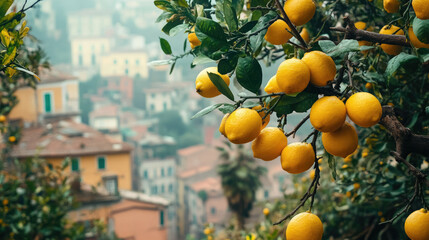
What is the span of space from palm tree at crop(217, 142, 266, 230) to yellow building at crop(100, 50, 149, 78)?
16.8m

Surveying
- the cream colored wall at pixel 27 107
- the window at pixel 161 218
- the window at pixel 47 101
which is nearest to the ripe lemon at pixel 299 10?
the window at pixel 161 218

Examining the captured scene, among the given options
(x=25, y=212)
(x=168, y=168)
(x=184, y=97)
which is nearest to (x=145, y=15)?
(x=184, y=97)

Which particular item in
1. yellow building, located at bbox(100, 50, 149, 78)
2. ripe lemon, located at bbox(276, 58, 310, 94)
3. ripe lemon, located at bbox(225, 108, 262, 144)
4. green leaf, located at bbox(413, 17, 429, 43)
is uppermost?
yellow building, located at bbox(100, 50, 149, 78)

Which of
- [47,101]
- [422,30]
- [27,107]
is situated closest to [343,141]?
[422,30]

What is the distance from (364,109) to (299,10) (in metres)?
0.17

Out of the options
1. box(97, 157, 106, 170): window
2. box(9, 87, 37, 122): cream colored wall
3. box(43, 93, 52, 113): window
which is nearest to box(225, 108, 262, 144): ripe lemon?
box(97, 157, 106, 170): window

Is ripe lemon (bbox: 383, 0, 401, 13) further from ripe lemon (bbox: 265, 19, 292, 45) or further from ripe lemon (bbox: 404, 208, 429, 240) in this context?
ripe lemon (bbox: 404, 208, 429, 240)

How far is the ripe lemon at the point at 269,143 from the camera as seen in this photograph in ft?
1.78

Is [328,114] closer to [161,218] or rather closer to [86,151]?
[86,151]

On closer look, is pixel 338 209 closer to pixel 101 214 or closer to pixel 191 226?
pixel 101 214

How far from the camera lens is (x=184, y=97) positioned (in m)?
21.2

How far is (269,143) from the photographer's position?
1.78 ft

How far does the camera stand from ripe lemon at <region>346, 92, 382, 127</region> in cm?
49

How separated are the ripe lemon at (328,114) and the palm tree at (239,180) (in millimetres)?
5529
